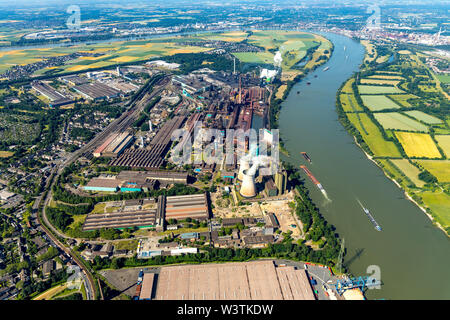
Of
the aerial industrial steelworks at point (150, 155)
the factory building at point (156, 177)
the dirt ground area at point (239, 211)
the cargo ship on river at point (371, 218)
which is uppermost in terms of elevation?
the aerial industrial steelworks at point (150, 155)

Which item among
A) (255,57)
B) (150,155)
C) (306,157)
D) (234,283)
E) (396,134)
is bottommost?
(234,283)

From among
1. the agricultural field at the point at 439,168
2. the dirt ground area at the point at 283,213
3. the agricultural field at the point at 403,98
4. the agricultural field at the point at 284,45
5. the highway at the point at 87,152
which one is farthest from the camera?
the agricultural field at the point at 284,45

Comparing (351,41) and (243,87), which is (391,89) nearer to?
(243,87)

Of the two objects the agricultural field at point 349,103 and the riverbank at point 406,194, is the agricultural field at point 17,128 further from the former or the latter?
the agricultural field at point 349,103

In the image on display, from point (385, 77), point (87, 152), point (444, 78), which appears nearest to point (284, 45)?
point (385, 77)

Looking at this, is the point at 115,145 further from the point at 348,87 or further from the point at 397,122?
the point at 348,87

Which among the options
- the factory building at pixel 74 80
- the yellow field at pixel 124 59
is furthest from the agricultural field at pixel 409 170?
the yellow field at pixel 124 59

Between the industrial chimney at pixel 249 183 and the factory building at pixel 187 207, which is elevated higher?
the industrial chimney at pixel 249 183
